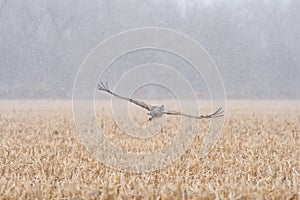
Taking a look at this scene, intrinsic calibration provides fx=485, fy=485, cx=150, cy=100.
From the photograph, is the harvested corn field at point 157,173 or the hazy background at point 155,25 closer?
the harvested corn field at point 157,173

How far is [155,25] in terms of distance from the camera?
46.0 metres

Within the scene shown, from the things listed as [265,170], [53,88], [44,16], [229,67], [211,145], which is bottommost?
[265,170]

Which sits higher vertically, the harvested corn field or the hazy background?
the hazy background

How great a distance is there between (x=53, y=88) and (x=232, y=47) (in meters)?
16.6

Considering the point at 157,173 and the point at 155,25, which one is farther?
the point at 155,25

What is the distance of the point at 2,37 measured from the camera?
146 ft

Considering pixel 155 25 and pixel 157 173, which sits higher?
pixel 155 25

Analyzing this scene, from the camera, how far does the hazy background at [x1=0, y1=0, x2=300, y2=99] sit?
4119 cm

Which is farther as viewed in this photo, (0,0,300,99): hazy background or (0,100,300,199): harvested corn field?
(0,0,300,99): hazy background

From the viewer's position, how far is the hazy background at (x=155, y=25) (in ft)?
135

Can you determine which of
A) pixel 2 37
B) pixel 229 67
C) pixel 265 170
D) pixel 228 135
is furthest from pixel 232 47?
pixel 265 170

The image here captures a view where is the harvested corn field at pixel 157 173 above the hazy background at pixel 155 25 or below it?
below

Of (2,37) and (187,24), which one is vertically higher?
(187,24)

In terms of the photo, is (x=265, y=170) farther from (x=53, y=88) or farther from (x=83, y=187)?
(x=53, y=88)
